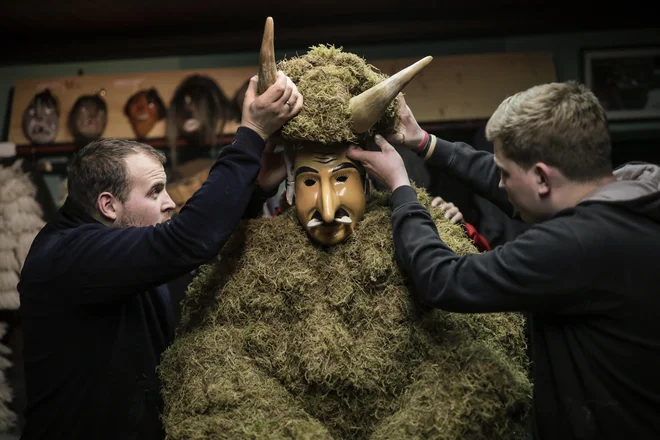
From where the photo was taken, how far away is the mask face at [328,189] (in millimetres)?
1636

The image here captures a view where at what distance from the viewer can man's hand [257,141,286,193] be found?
1.83 m

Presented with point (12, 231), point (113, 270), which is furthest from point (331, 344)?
point (12, 231)

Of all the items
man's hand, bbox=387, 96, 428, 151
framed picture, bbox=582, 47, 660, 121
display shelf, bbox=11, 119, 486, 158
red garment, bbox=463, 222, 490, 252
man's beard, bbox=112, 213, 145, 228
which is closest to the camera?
man's beard, bbox=112, 213, 145, 228

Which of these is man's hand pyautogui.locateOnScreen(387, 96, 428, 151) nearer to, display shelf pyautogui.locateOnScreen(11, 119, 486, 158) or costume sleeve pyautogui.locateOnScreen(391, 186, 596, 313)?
costume sleeve pyautogui.locateOnScreen(391, 186, 596, 313)

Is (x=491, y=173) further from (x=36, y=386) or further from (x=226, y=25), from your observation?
(x=226, y=25)

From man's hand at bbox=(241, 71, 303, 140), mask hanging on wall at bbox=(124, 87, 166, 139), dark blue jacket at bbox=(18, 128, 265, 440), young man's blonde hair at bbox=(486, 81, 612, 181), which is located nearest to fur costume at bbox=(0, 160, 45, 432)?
mask hanging on wall at bbox=(124, 87, 166, 139)

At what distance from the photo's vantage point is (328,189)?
1615mm

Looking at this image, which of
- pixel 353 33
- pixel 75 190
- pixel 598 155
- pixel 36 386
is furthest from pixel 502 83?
pixel 36 386

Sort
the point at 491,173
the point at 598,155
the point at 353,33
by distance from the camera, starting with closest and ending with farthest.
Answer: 1. the point at 598,155
2. the point at 491,173
3. the point at 353,33

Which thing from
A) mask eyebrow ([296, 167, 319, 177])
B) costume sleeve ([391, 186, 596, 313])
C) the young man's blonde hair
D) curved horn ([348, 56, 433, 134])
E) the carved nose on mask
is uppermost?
curved horn ([348, 56, 433, 134])

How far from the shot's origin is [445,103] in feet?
9.32

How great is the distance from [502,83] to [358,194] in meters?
1.52

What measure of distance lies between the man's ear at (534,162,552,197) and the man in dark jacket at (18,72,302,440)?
656mm

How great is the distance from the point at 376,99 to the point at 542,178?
474 millimetres
